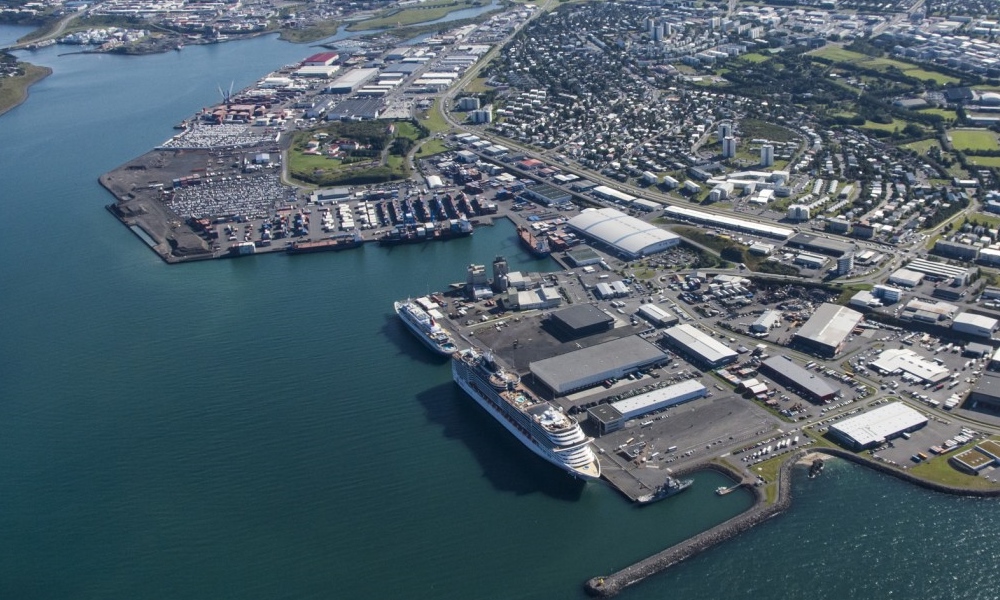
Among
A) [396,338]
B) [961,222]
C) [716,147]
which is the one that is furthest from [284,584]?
[716,147]

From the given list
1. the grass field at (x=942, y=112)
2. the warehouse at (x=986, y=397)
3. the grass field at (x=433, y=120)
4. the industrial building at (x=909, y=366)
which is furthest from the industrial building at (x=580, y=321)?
the grass field at (x=942, y=112)

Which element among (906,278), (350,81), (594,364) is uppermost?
(350,81)

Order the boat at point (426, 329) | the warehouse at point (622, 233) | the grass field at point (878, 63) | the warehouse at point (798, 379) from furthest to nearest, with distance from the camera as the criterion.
Answer: the grass field at point (878, 63) < the warehouse at point (622, 233) < the boat at point (426, 329) < the warehouse at point (798, 379)

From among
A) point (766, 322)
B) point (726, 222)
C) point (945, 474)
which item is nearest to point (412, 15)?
point (726, 222)

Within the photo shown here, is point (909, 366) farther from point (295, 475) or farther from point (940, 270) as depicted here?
point (295, 475)

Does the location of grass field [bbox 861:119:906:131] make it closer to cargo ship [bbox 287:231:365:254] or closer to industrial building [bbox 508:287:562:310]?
industrial building [bbox 508:287:562:310]

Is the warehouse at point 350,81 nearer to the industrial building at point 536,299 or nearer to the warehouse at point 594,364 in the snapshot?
the industrial building at point 536,299
